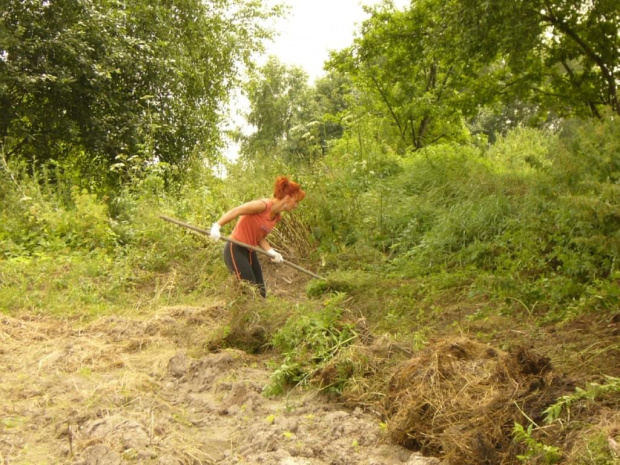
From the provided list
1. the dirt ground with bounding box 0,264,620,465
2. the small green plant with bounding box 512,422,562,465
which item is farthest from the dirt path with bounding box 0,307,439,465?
the small green plant with bounding box 512,422,562,465

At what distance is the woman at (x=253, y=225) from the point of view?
6344mm

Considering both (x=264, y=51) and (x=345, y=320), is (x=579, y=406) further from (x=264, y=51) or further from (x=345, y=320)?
(x=264, y=51)

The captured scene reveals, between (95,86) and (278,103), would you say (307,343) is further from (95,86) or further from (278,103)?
(278,103)

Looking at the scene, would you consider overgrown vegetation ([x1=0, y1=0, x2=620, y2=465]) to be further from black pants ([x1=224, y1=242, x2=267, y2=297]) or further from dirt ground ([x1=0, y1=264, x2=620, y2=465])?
black pants ([x1=224, y1=242, x2=267, y2=297])

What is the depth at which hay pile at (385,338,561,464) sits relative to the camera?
326cm

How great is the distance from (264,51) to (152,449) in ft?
62.3

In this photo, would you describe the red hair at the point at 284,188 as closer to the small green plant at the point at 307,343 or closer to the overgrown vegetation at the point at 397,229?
the overgrown vegetation at the point at 397,229

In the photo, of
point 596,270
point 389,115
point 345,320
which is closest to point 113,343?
point 345,320

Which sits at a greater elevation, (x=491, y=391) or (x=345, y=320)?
(x=345, y=320)

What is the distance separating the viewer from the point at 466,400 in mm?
3523

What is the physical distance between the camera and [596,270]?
18.6ft

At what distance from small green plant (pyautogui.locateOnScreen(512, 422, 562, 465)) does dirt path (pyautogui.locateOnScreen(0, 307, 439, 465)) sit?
1.53 ft

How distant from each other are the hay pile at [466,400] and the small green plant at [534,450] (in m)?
0.11

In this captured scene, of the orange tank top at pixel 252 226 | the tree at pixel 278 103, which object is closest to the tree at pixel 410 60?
the orange tank top at pixel 252 226
